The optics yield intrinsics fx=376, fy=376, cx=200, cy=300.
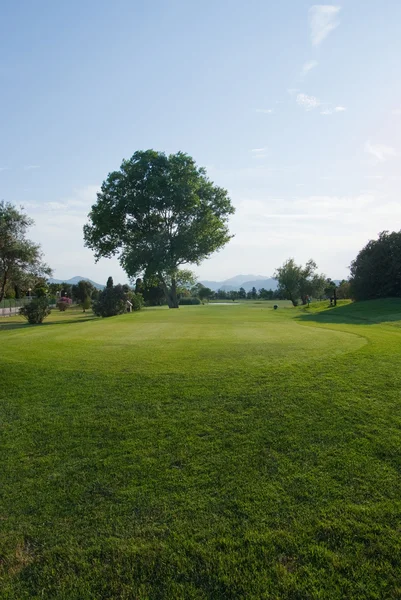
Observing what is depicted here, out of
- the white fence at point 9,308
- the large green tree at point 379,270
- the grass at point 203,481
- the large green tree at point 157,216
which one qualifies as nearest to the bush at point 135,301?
the large green tree at point 157,216

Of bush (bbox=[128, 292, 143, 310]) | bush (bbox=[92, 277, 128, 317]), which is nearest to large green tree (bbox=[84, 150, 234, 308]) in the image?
bush (bbox=[128, 292, 143, 310])

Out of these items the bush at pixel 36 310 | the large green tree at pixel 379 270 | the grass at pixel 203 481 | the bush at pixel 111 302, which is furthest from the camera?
the large green tree at pixel 379 270

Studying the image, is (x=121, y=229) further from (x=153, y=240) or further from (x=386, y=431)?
(x=386, y=431)

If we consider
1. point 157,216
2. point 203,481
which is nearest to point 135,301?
point 157,216

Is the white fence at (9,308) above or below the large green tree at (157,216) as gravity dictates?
below

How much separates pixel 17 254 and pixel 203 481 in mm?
44059

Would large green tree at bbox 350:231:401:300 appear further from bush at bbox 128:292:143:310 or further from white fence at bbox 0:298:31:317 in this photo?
white fence at bbox 0:298:31:317

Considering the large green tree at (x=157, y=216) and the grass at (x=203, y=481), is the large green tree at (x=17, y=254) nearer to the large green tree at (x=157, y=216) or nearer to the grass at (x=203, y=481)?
the large green tree at (x=157, y=216)

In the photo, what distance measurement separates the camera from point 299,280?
5272 centimetres

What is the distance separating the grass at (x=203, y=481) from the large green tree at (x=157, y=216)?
31581 millimetres

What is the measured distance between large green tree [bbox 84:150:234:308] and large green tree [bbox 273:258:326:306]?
45.3 ft

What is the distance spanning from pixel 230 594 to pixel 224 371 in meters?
Result: 4.30

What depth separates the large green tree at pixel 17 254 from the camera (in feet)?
137

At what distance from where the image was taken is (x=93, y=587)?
2939 millimetres
